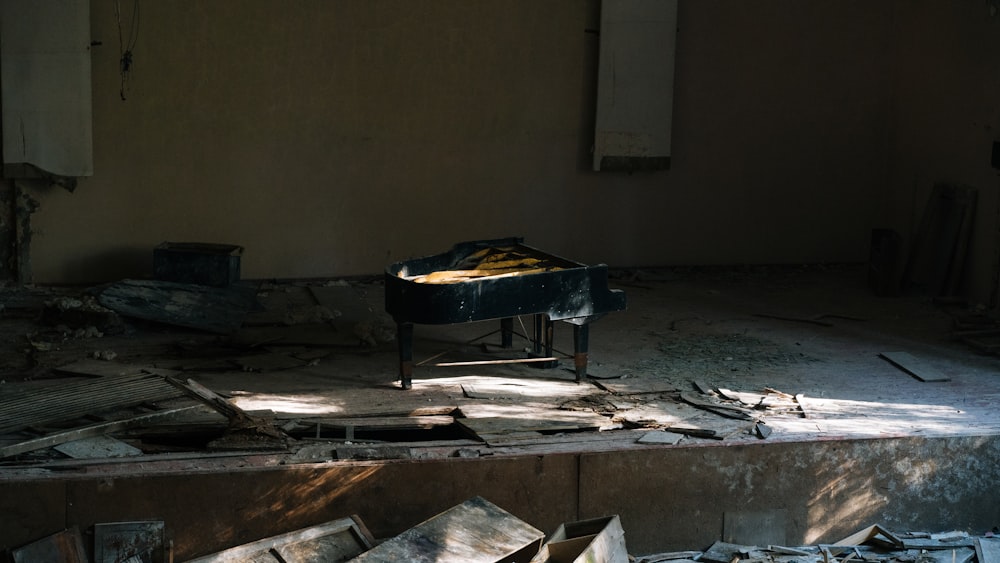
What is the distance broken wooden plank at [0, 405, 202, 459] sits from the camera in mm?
6402

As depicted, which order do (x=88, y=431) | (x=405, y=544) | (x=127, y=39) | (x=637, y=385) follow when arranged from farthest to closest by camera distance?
1. (x=127, y=39)
2. (x=637, y=385)
3. (x=88, y=431)
4. (x=405, y=544)

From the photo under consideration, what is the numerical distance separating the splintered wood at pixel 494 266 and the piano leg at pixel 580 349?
0.47 metres

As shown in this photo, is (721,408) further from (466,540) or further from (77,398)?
(77,398)

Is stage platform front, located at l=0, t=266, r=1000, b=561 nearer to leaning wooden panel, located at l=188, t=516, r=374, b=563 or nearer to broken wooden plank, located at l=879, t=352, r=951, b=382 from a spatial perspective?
broken wooden plank, located at l=879, t=352, r=951, b=382

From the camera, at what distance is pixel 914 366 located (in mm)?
8703

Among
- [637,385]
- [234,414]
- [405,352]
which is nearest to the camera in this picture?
[234,414]

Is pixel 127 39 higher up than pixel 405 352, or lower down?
higher up

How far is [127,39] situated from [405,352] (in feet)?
14.9

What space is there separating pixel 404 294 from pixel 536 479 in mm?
1611

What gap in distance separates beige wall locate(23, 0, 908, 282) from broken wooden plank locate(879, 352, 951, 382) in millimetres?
3554

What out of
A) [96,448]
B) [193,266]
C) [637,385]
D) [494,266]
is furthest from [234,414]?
[193,266]

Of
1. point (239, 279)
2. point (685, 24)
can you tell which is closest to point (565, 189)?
point (685, 24)

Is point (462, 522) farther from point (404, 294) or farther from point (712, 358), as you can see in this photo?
point (712, 358)

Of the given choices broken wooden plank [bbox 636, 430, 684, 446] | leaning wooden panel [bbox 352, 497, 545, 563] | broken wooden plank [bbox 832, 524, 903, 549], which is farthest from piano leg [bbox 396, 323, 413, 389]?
broken wooden plank [bbox 832, 524, 903, 549]
